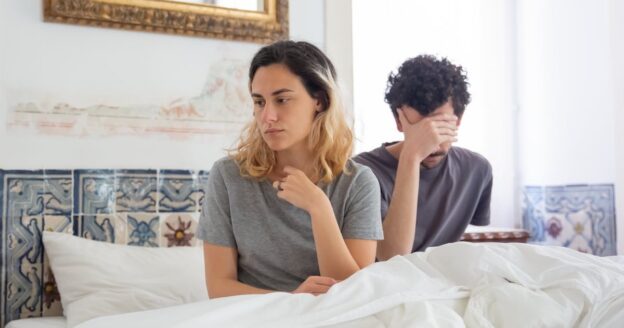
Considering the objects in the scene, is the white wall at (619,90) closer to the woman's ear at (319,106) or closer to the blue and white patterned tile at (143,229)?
the woman's ear at (319,106)

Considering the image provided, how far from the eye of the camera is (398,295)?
1.10 metres

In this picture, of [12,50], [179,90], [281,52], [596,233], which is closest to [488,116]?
[596,233]

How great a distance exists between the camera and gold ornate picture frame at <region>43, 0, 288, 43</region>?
215 cm

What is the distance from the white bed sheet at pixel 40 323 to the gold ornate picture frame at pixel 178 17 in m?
0.88

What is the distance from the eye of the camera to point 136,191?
222cm

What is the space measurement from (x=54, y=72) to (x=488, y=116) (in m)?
1.77

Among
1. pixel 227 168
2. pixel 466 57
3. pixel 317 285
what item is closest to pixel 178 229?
pixel 227 168

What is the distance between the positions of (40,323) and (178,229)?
0.51 m

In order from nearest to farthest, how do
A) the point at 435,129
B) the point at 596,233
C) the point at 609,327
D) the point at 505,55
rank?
the point at 609,327 → the point at 435,129 → the point at 596,233 → the point at 505,55

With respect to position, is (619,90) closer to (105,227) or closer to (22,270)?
(105,227)

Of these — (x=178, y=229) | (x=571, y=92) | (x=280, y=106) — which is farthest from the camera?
(x=571, y=92)

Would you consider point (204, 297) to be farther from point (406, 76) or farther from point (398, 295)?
point (398, 295)

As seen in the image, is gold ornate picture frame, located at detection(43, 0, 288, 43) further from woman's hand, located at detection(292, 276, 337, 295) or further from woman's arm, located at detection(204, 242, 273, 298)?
woman's hand, located at detection(292, 276, 337, 295)

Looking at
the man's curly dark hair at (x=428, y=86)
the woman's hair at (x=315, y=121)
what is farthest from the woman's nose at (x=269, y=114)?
the man's curly dark hair at (x=428, y=86)
